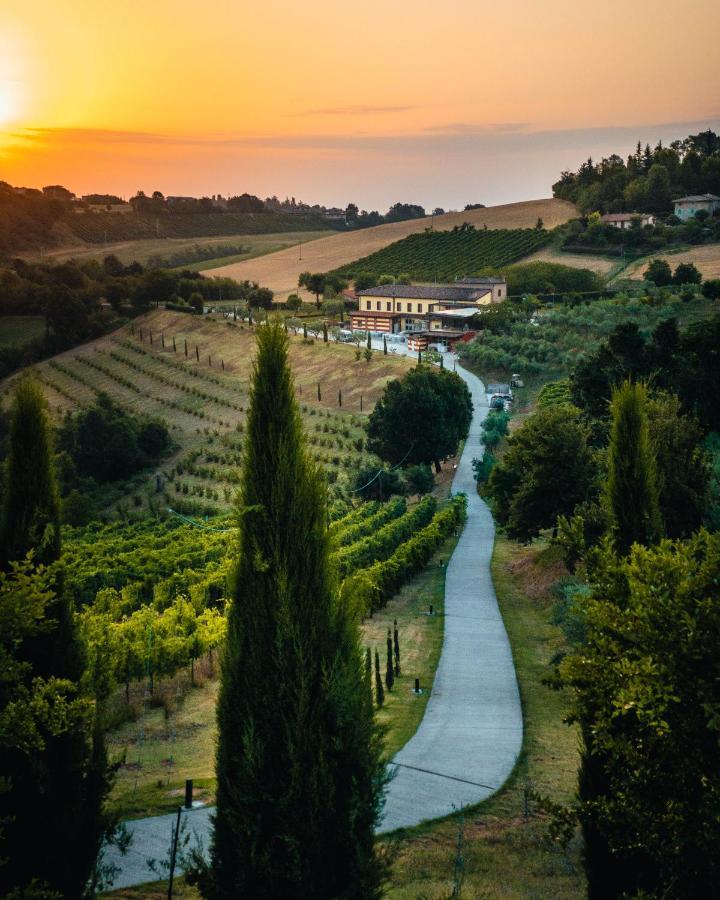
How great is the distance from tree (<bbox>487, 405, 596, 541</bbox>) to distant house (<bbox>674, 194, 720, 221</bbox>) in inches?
3938

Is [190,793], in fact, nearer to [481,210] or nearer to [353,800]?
A: [353,800]

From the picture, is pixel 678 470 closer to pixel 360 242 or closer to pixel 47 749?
pixel 47 749

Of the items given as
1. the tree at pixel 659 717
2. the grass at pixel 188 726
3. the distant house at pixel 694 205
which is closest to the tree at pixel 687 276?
the distant house at pixel 694 205

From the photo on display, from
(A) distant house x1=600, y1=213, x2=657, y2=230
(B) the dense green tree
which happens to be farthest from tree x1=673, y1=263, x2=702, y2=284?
(B) the dense green tree

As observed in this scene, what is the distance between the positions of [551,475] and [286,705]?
73.0 feet

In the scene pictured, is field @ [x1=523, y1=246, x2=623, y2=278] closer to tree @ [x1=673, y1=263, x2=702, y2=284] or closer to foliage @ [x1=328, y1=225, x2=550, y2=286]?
foliage @ [x1=328, y1=225, x2=550, y2=286]

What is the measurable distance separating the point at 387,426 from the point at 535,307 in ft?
134

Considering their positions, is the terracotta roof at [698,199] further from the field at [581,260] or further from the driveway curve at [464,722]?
the driveway curve at [464,722]

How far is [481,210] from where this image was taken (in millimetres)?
163375

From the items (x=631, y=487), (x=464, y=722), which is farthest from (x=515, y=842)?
(x=464, y=722)

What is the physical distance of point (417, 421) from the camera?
49656mm

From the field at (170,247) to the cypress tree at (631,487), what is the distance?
152 m

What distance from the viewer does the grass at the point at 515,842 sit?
12750mm

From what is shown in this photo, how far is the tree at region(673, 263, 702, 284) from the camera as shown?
3435 inches
